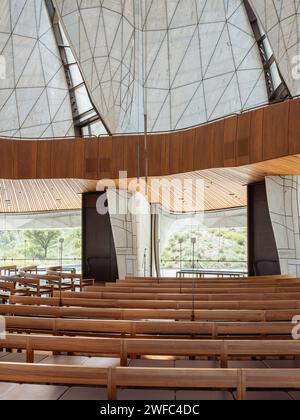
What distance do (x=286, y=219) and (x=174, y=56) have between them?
8248mm

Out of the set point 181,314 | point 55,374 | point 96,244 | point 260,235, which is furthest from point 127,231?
point 55,374

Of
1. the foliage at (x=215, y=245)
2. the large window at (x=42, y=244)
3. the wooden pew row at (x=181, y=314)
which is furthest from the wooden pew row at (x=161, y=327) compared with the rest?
the large window at (x=42, y=244)

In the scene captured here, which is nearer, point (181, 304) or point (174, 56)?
point (181, 304)

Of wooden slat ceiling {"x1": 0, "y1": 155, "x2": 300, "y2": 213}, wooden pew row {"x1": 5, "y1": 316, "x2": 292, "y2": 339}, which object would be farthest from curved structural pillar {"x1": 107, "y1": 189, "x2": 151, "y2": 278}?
wooden pew row {"x1": 5, "y1": 316, "x2": 292, "y2": 339}

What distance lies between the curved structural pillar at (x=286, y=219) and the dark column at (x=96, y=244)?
6.74 meters

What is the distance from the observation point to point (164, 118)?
16.4 metres

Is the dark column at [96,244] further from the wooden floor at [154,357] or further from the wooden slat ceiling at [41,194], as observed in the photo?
the wooden floor at [154,357]

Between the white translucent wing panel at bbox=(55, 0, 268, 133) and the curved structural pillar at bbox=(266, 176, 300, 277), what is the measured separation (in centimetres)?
490

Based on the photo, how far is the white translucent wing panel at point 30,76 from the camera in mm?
17875

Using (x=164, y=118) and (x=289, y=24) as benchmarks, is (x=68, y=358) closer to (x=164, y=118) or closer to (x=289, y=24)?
(x=289, y=24)

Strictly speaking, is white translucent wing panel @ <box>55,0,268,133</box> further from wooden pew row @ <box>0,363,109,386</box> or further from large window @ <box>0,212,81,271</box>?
large window @ <box>0,212,81,271</box>

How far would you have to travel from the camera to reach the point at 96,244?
642 inches

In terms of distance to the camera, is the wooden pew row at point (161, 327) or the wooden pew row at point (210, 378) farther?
the wooden pew row at point (161, 327)

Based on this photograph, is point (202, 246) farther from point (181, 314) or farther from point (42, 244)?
point (181, 314)
